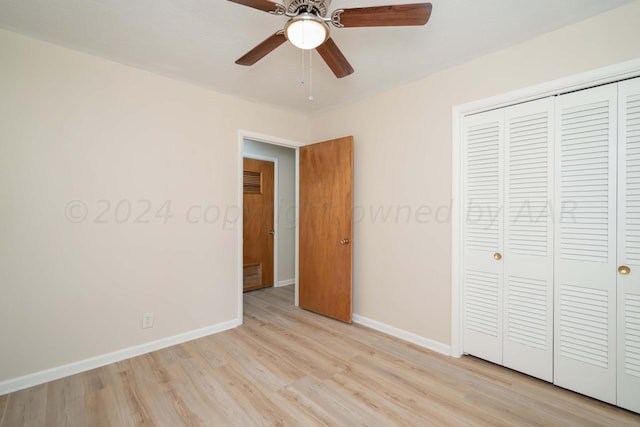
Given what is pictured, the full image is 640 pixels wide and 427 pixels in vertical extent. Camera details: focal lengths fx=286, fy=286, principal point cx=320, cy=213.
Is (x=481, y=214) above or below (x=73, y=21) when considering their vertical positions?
below

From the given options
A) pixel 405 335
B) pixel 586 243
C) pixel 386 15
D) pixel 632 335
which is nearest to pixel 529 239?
pixel 586 243

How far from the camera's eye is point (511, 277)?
7.18 ft

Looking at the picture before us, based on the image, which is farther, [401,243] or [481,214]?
[401,243]

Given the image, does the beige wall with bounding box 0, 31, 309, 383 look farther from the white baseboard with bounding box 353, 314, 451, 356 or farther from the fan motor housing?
the fan motor housing

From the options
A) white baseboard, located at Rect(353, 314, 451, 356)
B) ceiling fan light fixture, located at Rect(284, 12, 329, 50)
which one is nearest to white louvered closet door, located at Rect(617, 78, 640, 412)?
white baseboard, located at Rect(353, 314, 451, 356)

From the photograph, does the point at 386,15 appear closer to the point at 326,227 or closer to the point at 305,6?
the point at 305,6

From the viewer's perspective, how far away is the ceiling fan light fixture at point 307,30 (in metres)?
1.39

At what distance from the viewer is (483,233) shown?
2.33 metres

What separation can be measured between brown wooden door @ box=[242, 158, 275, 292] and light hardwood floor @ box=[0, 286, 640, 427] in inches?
73.3

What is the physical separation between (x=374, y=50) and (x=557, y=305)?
7.44ft

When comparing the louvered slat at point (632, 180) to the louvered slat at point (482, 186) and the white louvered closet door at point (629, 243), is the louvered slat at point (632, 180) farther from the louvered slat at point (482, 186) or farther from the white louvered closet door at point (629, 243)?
the louvered slat at point (482, 186)

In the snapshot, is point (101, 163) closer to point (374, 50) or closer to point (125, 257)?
point (125, 257)

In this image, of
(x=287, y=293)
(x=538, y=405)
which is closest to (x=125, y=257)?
(x=287, y=293)

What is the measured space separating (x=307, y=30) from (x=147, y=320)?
103 inches
